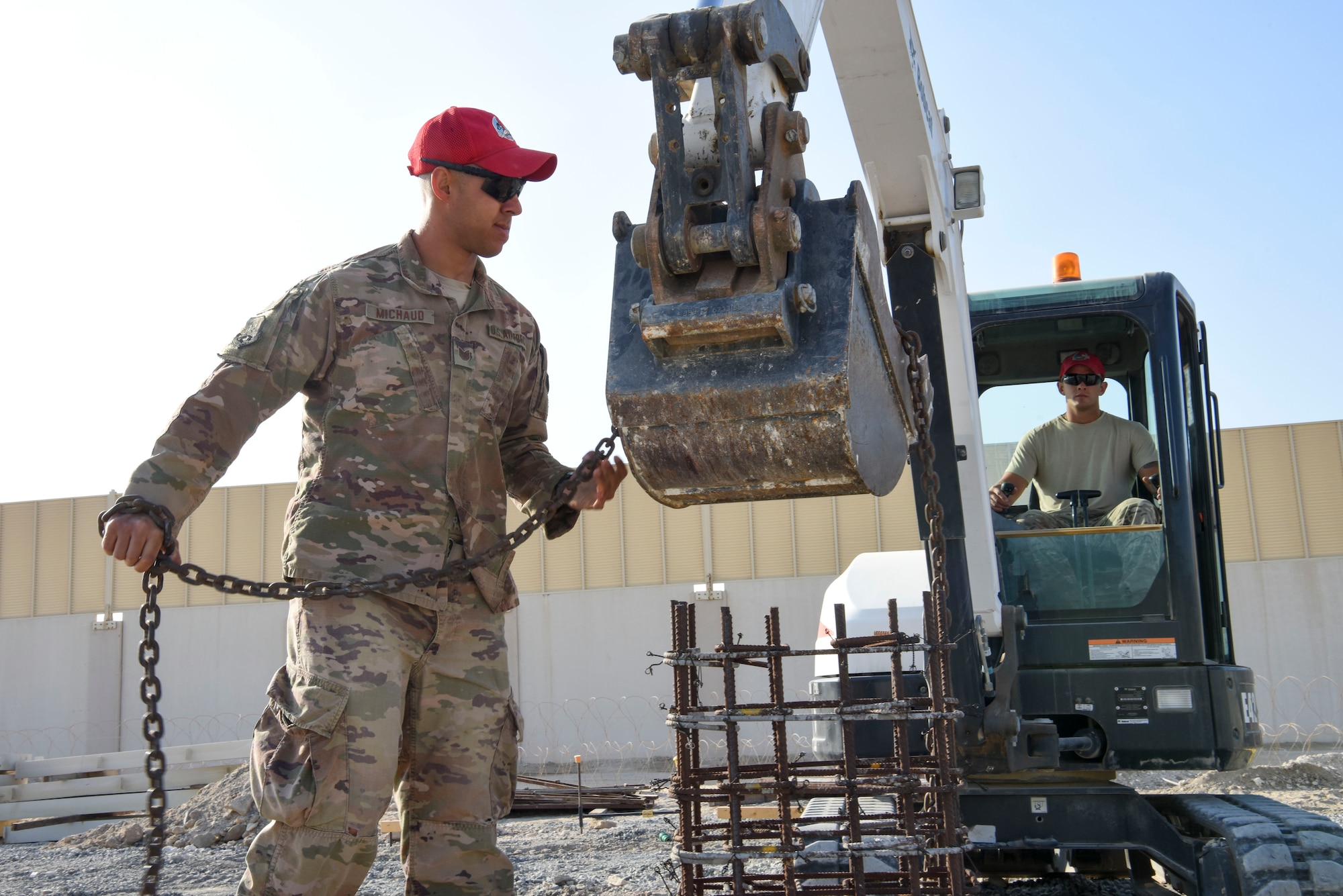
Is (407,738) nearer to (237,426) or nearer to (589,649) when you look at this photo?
(237,426)

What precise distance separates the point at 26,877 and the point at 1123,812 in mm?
6373

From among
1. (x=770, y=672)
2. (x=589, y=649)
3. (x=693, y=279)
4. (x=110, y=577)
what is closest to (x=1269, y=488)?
(x=589, y=649)

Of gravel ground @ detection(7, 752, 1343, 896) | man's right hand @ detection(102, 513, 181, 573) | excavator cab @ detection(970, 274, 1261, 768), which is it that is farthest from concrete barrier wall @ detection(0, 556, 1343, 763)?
man's right hand @ detection(102, 513, 181, 573)

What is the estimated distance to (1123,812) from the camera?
454 centimetres

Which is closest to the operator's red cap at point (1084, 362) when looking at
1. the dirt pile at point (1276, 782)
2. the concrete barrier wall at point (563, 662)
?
the dirt pile at point (1276, 782)

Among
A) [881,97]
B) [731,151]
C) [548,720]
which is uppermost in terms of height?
[881,97]

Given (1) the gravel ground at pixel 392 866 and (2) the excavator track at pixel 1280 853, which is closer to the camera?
(2) the excavator track at pixel 1280 853

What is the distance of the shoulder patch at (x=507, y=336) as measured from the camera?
2916 mm

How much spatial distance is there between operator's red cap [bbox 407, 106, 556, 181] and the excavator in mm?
482

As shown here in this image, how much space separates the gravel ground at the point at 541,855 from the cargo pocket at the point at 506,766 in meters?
1.60

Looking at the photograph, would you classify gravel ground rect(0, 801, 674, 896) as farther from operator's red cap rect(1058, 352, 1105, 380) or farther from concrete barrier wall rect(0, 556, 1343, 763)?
concrete barrier wall rect(0, 556, 1343, 763)

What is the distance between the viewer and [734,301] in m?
2.21

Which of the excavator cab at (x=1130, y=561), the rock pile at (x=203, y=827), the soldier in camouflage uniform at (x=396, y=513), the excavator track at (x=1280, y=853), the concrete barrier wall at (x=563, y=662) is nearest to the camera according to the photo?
the soldier in camouflage uniform at (x=396, y=513)

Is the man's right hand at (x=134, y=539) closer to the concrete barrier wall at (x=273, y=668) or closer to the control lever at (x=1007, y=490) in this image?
the control lever at (x=1007, y=490)
